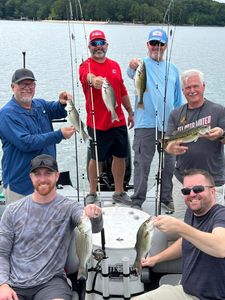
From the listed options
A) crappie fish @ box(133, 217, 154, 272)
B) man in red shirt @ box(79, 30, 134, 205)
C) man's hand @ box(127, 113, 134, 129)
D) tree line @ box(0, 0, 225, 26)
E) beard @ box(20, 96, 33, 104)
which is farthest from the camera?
tree line @ box(0, 0, 225, 26)

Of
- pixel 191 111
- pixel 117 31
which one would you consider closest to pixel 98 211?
pixel 191 111

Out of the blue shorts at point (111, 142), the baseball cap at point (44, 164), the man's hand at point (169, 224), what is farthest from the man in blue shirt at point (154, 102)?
the man's hand at point (169, 224)

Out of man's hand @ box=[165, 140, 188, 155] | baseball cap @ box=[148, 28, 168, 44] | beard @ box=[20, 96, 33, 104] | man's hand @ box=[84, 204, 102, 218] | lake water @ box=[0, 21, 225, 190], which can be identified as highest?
baseball cap @ box=[148, 28, 168, 44]

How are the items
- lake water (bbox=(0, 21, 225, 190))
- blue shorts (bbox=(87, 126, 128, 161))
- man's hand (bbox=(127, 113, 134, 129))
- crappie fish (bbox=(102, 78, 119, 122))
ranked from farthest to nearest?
lake water (bbox=(0, 21, 225, 190)) < man's hand (bbox=(127, 113, 134, 129)) < blue shorts (bbox=(87, 126, 128, 161)) < crappie fish (bbox=(102, 78, 119, 122))

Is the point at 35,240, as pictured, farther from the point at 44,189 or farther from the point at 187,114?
the point at 187,114

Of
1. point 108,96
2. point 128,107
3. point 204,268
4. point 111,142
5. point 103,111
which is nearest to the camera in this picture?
point 204,268

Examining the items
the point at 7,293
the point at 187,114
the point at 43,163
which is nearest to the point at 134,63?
the point at 187,114

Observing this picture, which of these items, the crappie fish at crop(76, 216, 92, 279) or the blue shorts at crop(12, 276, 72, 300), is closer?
the crappie fish at crop(76, 216, 92, 279)

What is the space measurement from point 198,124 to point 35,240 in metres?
1.69

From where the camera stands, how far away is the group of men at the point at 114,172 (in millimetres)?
3037

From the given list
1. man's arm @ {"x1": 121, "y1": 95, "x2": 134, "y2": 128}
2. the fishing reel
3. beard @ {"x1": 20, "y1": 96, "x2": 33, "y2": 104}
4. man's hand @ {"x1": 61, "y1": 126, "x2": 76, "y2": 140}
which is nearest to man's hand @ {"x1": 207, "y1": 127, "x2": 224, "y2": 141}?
man's hand @ {"x1": 61, "y1": 126, "x2": 76, "y2": 140}

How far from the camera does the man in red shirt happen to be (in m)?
4.87

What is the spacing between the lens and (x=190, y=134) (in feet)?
12.6

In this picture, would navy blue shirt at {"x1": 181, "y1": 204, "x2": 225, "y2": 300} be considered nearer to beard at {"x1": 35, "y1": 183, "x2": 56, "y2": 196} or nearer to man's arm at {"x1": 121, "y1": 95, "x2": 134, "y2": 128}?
beard at {"x1": 35, "y1": 183, "x2": 56, "y2": 196}
